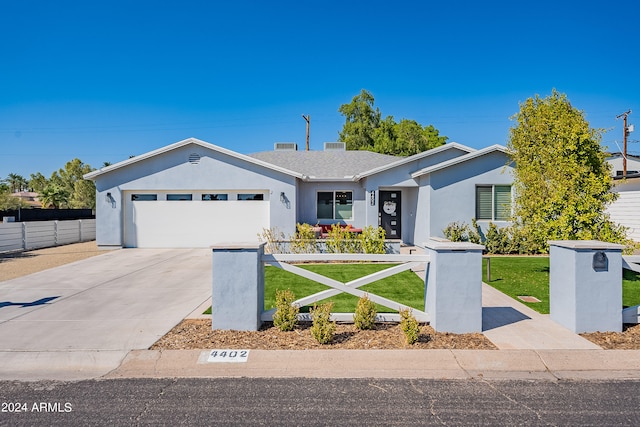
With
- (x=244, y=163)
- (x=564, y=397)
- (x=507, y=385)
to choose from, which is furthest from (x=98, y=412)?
(x=244, y=163)

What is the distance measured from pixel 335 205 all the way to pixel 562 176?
1063 centimetres

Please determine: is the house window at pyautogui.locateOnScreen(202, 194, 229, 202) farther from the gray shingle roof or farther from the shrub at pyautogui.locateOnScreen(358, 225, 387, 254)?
the shrub at pyautogui.locateOnScreen(358, 225, 387, 254)

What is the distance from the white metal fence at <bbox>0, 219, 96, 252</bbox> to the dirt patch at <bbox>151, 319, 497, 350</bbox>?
14583 millimetres

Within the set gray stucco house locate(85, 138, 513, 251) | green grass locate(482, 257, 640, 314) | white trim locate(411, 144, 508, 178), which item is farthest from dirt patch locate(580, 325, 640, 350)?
gray stucco house locate(85, 138, 513, 251)

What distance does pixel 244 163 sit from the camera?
17250 mm

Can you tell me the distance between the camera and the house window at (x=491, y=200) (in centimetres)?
1563

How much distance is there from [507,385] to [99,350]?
4.90 metres

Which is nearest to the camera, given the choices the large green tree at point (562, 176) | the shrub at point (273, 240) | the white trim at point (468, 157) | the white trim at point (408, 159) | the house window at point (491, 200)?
the large green tree at point (562, 176)

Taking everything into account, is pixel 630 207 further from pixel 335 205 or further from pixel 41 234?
pixel 41 234

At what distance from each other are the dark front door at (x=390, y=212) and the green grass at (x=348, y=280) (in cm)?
688

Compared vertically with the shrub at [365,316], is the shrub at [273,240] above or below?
above

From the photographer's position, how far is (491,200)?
618 inches

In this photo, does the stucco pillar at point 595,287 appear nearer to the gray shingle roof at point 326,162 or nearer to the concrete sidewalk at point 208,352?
the concrete sidewalk at point 208,352

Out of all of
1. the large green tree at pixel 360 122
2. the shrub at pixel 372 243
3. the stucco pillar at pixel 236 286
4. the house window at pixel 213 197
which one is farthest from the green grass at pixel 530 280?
the large green tree at pixel 360 122
